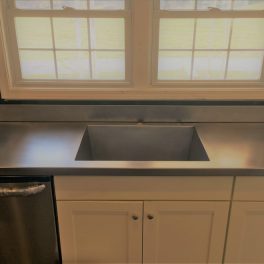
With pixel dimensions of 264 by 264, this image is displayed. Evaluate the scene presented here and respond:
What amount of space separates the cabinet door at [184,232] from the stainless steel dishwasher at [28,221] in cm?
47

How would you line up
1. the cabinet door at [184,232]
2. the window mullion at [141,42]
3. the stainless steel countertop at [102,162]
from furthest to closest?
the window mullion at [141,42] → the cabinet door at [184,232] → the stainless steel countertop at [102,162]

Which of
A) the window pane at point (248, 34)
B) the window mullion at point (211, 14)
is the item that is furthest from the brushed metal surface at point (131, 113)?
the window mullion at point (211, 14)

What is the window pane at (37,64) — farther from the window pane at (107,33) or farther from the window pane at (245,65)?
the window pane at (245,65)

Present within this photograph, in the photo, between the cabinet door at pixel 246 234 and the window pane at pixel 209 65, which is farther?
the window pane at pixel 209 65

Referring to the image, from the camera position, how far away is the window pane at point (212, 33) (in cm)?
167

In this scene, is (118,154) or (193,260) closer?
(193,260)

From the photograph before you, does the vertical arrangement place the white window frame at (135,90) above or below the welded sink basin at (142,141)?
above

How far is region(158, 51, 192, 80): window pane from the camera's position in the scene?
1741 mm

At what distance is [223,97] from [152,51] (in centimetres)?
52

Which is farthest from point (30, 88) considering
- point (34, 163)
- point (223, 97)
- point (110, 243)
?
point (223, 97)

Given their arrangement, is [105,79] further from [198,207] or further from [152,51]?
[198,207]

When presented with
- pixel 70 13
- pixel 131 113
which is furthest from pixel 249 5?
pixel 70 13

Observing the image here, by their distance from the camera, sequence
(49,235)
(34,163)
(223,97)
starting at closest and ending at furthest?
1. (34,163)
2. (49,235)
3. (223,97)

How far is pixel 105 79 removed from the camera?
1.80 metres
